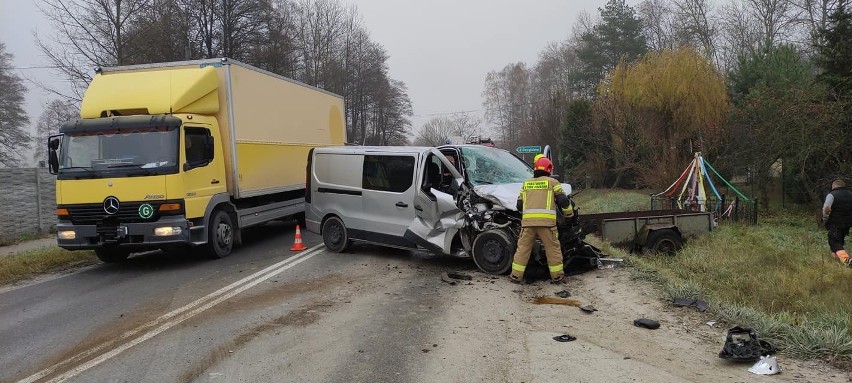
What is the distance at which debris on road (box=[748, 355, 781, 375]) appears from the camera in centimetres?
396

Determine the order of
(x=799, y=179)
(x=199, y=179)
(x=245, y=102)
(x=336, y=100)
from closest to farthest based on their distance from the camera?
(x=199, y=179) < (x=245, y=102) < (x=336, y=100) < (x=799, y=179)

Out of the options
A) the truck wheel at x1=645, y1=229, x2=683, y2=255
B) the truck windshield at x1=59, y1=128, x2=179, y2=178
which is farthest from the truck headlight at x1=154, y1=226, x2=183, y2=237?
the truck wheel at x1=645, y1=229, x2=683, y2=255

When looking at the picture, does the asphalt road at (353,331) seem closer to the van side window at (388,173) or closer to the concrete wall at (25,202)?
the van side window at (388,173)

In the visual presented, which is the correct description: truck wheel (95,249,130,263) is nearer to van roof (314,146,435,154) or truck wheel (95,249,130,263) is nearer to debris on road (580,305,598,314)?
van roof (314,146,435,154)

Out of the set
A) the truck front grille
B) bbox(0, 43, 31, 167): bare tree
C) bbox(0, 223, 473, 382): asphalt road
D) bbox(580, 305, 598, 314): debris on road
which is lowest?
bbox(0, 223, 473, 382): asphalt road

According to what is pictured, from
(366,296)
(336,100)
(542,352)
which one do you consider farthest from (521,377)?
(336,100)

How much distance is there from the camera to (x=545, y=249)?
7.12m

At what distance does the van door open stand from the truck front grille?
4.00 metres

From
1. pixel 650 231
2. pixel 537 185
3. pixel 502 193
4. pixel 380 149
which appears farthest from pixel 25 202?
pixel 650 231

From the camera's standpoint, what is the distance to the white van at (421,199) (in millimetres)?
7824

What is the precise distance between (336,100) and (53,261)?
8032 millimetres

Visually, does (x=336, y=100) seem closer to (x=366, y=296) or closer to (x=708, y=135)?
(x=366, y=296)

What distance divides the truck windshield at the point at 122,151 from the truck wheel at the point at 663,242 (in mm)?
8305

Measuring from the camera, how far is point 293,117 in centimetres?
1262
